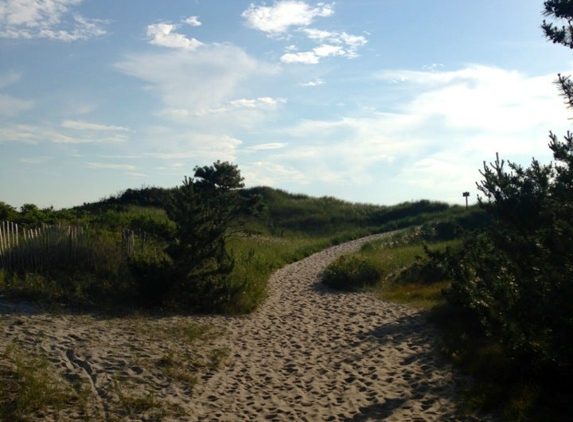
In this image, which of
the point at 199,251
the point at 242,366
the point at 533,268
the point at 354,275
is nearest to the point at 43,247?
the point at 199,251

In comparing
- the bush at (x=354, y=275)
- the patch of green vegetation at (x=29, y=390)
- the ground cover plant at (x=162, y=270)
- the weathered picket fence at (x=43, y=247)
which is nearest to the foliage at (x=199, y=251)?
the ground cover plant at (x=162, y=270)

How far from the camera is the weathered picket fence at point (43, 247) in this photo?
15.5m

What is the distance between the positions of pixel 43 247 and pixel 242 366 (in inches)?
307

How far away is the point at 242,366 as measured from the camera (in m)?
10.6

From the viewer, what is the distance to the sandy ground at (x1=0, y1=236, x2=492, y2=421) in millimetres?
8211

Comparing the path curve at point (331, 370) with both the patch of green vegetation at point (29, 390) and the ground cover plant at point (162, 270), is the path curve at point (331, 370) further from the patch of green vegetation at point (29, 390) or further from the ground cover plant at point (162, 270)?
the patch of green vegetation at point (29, 390)

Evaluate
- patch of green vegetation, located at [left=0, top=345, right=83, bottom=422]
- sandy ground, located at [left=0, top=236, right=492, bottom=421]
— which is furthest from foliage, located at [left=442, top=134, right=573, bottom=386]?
patch of green vegetation, located at [left=0, top=345, right=83, bottom=422]

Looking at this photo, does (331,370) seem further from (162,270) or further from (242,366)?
(162,270)

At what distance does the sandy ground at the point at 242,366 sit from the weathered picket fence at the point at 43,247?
3035 mm

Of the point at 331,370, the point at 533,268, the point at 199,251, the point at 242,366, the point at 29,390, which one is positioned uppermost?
the point at 199,251

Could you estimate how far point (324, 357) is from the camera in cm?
1121

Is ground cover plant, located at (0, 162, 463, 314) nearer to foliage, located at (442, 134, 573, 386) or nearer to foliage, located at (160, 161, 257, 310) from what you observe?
foliage, located at (160, 161, 257, 310)

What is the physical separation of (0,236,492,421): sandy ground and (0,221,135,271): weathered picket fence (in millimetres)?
3035

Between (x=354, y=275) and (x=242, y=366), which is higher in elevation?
(x=354, y=275)
